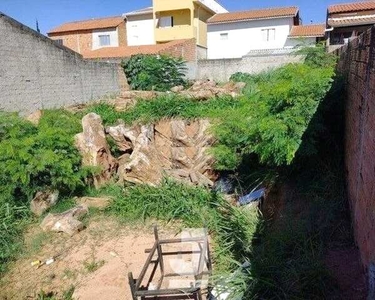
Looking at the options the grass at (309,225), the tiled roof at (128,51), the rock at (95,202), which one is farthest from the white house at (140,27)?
the grass at (309,225)

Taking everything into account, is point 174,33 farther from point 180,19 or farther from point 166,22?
point 166,22

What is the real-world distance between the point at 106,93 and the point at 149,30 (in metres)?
13.5

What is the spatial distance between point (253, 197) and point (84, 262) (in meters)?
2.95

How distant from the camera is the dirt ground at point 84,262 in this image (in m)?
4.33

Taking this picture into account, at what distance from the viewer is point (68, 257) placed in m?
5.04

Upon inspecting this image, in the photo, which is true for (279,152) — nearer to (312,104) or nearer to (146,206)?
(312,104)

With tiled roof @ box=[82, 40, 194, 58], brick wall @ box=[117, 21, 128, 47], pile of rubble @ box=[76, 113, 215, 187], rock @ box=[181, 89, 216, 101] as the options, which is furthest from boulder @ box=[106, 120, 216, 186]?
brick wall @ box=[117, 21, 128, 47]

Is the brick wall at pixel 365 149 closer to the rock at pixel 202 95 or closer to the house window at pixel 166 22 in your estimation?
the rock at pixel 202 95

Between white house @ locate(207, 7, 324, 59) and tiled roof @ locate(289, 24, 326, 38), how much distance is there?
6 cm

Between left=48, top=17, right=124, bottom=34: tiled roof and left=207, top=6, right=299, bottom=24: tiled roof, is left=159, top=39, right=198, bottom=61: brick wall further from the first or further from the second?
left=48, top=17, right=124, bottom=34: tiled roof

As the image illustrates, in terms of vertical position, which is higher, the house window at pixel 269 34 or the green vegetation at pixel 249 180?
the house window at pixel 269 34

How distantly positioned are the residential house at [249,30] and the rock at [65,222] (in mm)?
19062

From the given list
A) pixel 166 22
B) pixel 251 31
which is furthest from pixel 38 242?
pixel 166 22

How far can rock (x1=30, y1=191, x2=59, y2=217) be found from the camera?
20.5ft
